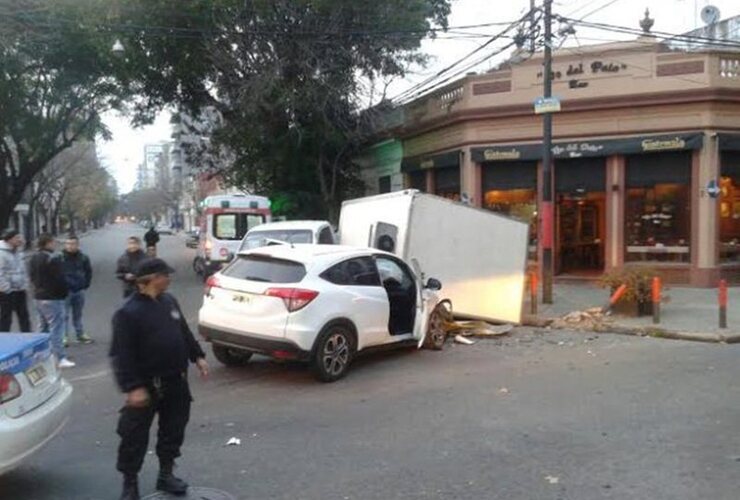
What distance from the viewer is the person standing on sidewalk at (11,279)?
32.9 feet

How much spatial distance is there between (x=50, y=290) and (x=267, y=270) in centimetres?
322

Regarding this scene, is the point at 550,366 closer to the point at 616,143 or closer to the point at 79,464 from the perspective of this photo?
the point at 79,464

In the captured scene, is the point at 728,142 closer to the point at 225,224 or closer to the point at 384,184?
the point at 384,184

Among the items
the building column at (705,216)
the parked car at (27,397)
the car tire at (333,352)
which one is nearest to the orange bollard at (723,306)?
the building column at (705,216)

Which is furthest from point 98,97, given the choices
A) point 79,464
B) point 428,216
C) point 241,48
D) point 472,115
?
point 79,464

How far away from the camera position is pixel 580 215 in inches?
787

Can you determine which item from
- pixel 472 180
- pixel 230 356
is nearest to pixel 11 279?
pixel 230 356

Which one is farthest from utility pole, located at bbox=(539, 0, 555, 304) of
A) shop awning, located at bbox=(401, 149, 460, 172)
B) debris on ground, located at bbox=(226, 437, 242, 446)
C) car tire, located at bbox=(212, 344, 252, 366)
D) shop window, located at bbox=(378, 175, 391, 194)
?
shop window, located at bbox=(378, 175, 391, 194)

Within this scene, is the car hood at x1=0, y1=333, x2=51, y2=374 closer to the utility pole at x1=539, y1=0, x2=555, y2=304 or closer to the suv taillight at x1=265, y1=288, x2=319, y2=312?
the suv taillight at x1=265, y1=288, x2=319, y2=312

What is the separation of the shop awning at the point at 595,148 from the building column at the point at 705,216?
379 mm

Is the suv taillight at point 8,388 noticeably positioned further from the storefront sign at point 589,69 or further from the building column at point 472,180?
the storefront sign at point 589,69

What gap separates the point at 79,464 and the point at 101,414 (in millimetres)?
1569

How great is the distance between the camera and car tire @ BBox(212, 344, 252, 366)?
921cm

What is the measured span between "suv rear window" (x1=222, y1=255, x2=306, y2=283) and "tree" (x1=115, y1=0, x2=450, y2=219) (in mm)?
13960
